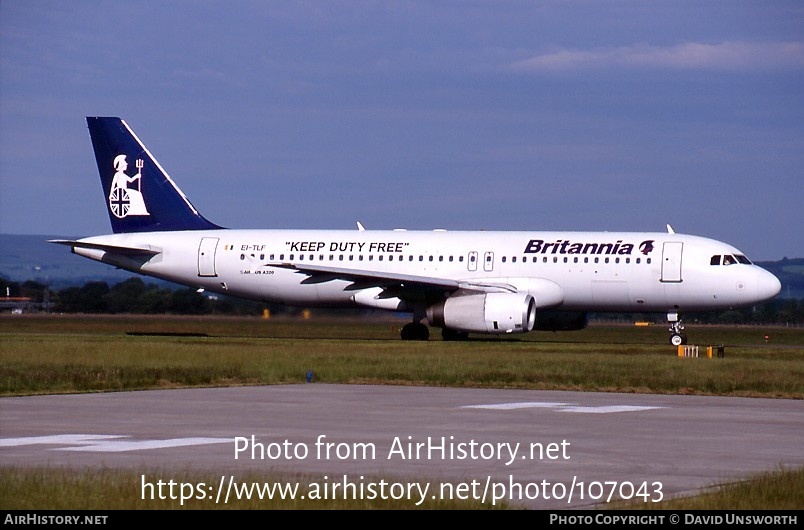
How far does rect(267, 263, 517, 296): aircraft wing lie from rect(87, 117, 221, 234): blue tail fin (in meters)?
7.08

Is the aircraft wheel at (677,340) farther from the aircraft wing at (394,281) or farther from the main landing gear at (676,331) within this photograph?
the aircraft wing at (394,281)

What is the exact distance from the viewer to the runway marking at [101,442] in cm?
1560

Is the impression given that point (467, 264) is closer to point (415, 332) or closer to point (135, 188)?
point (415, 332)

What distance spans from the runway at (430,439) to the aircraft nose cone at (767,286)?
2131cm

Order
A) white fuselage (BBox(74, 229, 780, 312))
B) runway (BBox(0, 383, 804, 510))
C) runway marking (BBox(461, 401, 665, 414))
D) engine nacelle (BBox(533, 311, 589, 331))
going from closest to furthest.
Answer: runway (BBox(0, 383, 804, 510))
runway marking (BBox(461, 401, 665, 414))
white fuselage (BBox(74, 229, 780, 312))
engine nacelle (BBox(533, 311, 589, 331))

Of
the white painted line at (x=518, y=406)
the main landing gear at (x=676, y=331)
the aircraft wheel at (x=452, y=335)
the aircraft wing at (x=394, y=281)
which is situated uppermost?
the aircraft wing at (x=394, y=281)

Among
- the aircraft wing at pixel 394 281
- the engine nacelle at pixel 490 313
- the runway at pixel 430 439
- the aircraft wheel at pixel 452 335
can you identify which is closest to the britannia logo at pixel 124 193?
the aircraft wing at pixel 394 281

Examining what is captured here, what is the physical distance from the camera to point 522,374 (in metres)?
29.5

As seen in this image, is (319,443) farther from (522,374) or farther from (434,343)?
(434,343)

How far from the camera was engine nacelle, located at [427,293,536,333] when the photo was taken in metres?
42.9

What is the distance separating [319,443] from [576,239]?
31332mm

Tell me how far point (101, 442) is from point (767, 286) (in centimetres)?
3279

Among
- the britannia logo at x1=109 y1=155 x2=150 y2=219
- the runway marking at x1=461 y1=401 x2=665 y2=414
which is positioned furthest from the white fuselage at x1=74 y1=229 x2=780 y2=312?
the runway marking at x1=461 y1=401 x2=665 y2=414

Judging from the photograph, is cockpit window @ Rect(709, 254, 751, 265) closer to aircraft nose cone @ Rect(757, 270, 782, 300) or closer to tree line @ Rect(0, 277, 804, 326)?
aircraft nose cone @ Rect(757, 270, 782, 300)
